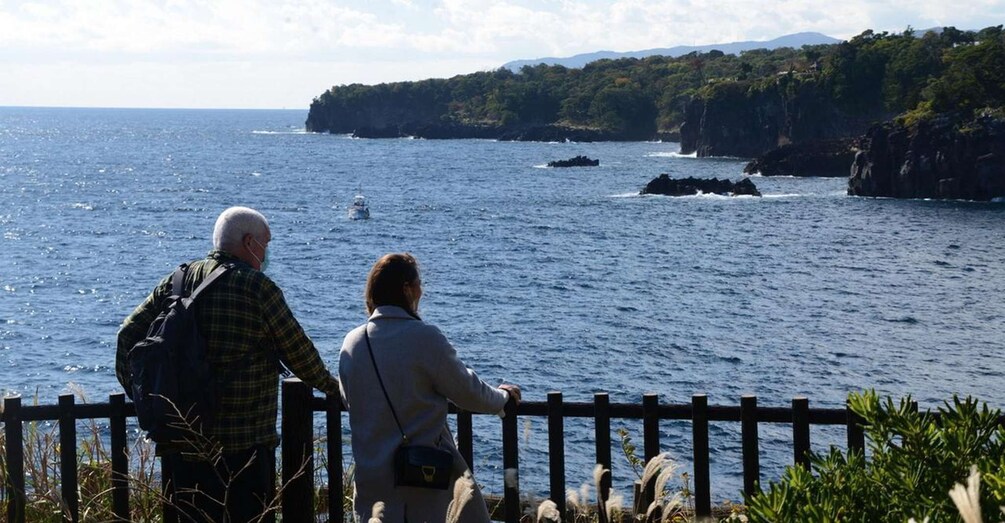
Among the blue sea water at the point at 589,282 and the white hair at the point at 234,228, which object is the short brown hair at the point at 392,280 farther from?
the blue sea water at the point at 589,282

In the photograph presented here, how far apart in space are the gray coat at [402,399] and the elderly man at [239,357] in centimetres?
65

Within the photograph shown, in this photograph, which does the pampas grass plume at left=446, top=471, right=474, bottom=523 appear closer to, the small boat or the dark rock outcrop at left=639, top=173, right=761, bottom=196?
the small boat

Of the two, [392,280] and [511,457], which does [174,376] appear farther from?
[511,457]

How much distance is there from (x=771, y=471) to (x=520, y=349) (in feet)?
43.4

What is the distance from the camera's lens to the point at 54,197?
90.6 meters

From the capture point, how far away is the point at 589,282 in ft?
153

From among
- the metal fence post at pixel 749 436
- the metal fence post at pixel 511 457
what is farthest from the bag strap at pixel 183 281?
the metal fence post at pixel 749 436

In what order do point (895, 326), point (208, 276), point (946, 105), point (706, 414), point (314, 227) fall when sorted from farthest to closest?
point (946, 105)
point (314, 227)
point (895, 326)
point (706, 414)
point (208, 276)

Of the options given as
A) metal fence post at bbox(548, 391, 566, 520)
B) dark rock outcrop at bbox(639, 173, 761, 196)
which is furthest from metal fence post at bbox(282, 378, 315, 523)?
dark rock outcrop at bbox(639, 173, 761, 196)

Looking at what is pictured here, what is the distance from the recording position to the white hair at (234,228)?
5254mm

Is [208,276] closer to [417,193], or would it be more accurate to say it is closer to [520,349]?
[520,349]

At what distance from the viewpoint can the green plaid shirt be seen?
16.8 ft

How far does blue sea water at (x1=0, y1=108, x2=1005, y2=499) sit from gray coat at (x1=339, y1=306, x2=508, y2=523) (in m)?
0.78

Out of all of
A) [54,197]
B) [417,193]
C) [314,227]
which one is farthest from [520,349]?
[54,197]
